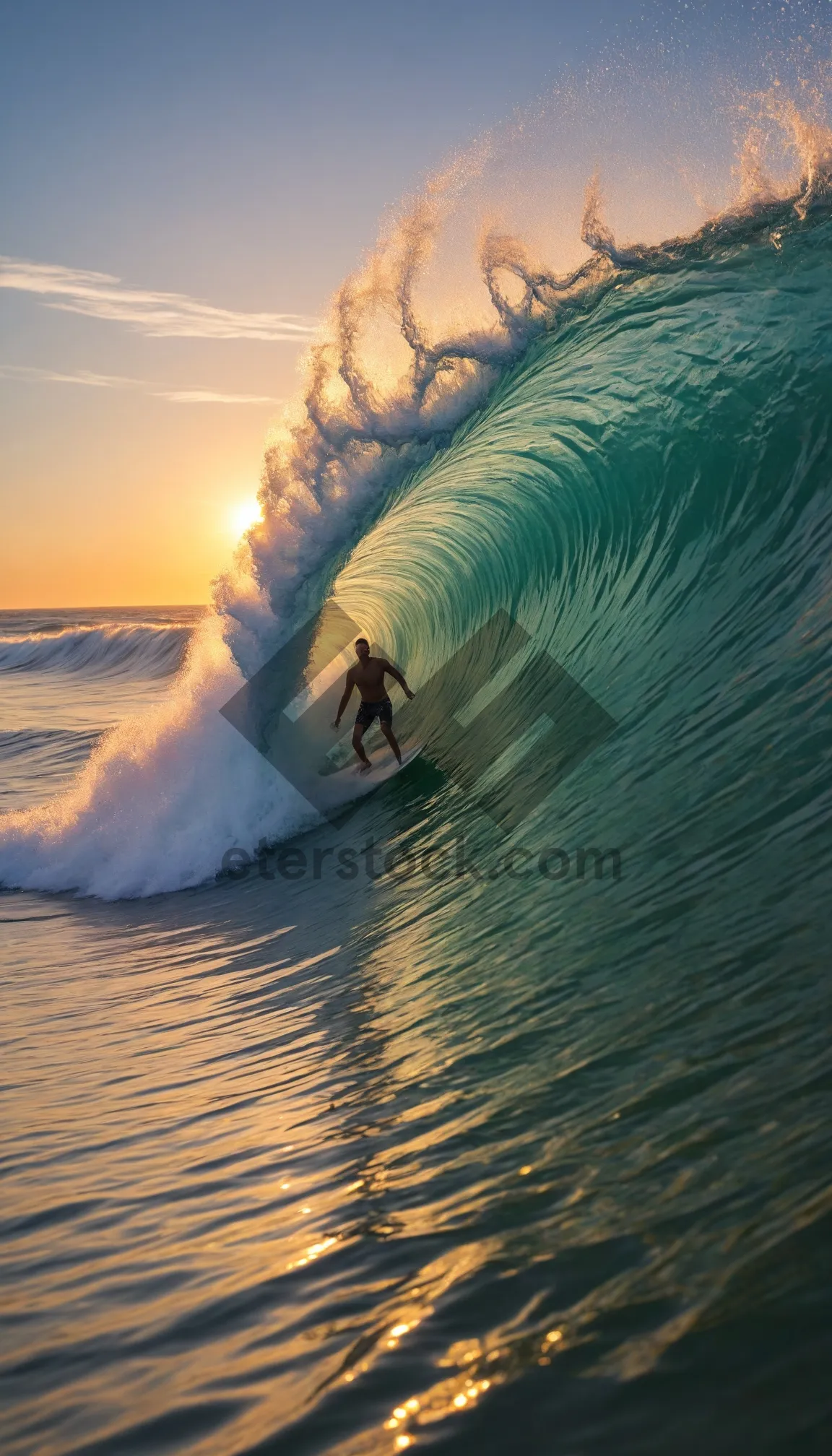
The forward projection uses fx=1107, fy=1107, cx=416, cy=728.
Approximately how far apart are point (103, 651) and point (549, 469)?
3087cm

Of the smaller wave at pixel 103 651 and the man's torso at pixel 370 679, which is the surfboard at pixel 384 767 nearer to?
the man's torso at pixel 370 679

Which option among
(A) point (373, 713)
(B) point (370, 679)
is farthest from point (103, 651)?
(B) point (370, 679)

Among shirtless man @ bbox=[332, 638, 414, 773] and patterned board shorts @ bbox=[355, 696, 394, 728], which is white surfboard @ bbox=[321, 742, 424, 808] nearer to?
shirtless man @ bbox=[332, 638, 414, 773]

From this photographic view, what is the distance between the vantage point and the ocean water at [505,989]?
2.06 metres

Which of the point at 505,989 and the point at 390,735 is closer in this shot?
the point at 505,989

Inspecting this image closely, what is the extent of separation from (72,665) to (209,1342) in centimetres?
3695

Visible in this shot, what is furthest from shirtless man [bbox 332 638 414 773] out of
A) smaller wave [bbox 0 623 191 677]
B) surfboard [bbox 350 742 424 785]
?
smaller wave [bbox 0 623 191 677]

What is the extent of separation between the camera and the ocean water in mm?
2059

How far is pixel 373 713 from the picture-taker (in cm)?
981

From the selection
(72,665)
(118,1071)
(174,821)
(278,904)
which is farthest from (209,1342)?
(72,665)

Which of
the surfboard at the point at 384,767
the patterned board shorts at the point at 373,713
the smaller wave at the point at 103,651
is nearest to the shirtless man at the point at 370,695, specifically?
the patterned board shorts at the point at 373,713

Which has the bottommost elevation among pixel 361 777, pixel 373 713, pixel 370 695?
pixel 361 777

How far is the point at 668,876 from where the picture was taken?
13.9ft

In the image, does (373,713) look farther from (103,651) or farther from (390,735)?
(103,651)
